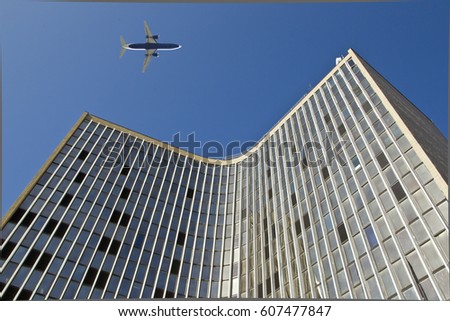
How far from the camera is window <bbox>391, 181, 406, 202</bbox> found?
2877cm

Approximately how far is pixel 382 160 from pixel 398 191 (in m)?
4.50

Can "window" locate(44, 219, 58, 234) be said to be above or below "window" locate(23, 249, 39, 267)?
above

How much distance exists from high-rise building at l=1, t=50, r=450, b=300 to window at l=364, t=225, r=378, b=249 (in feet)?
0.29

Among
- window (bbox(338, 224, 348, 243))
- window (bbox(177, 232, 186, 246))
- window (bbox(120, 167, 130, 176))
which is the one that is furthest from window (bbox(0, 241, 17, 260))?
window (bbox(338, 224, 348, 243))

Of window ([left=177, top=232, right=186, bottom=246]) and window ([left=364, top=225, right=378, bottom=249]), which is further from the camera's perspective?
window ([left=177, top=232, right=186, bottom=246])

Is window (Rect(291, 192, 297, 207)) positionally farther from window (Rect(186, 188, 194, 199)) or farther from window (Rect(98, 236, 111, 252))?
window (Rect(98, 236, 111, 252))

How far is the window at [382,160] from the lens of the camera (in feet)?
107

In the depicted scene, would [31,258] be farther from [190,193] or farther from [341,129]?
[341,129]

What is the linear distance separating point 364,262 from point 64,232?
26865 millimetres

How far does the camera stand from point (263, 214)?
43.5 m

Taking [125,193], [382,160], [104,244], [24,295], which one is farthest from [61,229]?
[382,160]

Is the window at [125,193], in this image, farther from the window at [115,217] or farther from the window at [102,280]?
the window at [102,280]

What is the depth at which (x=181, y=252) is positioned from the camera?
139 ft
